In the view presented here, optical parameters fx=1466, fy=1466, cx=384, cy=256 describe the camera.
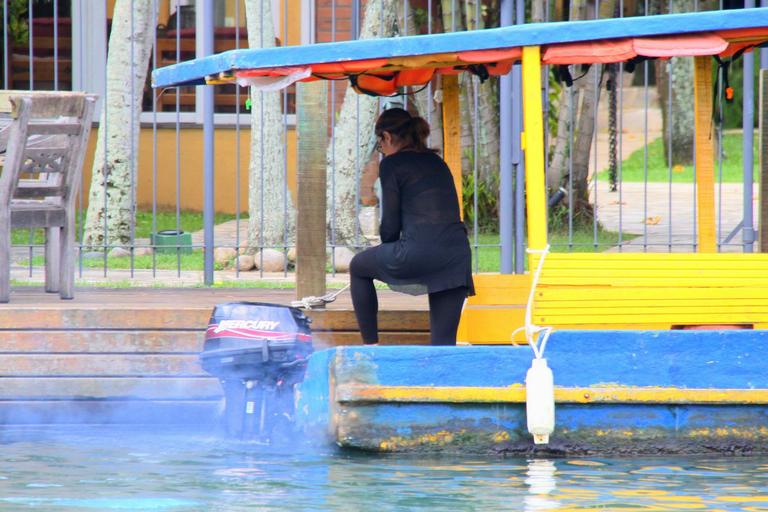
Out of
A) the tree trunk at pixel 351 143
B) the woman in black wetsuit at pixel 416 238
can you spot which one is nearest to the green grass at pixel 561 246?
the tree trunk at pixel 351 143

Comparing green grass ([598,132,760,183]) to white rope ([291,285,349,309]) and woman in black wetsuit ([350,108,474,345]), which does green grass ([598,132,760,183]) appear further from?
woman in black wetsuit ([350,108,474,345])

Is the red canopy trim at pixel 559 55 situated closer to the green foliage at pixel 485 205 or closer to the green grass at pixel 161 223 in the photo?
the green foliage at pixel 485 205

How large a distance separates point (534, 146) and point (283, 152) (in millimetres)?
5164

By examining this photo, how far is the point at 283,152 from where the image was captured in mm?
11734

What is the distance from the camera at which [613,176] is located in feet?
50.9

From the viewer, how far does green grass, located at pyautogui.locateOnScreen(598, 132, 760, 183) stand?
1920 cm

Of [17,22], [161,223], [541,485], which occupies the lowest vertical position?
[541,485]

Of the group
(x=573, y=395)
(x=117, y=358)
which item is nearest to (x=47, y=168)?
(x=117, y=358)

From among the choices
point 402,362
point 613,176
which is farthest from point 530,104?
point 613,176

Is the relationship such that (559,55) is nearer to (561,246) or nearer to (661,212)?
(561,246)

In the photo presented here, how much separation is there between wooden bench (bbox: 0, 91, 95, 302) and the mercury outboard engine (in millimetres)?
2046

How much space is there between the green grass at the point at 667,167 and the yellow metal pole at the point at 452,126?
1011cm

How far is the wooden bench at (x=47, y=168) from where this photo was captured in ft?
27.0

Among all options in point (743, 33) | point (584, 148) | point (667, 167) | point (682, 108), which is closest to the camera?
point (743, 33)
